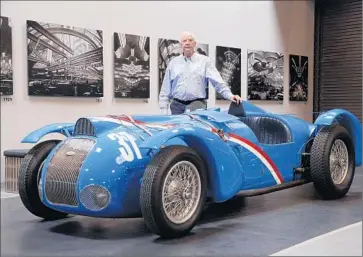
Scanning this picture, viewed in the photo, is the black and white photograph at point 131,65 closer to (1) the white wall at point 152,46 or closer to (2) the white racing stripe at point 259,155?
(1) the white wall at point 152,46

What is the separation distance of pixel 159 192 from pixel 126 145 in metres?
0.36

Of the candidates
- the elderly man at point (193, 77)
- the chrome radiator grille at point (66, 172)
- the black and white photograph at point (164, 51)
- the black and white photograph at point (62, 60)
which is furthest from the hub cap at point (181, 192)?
the black and white photograph at point (164, 51)

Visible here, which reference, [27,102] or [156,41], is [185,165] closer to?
[27,102]

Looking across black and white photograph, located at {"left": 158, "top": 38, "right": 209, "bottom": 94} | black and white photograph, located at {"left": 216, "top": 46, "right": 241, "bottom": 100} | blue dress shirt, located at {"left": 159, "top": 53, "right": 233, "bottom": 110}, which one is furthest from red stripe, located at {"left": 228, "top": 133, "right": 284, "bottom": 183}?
black and white photograph, located at {"left": 216, "top": 46, "right": 241, "bottom": 100}

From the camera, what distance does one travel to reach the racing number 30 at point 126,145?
2.73m

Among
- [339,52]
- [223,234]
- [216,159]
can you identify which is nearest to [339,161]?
[339,52]

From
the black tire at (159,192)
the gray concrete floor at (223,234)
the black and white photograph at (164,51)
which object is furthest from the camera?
the black and white photograph at (164,51)

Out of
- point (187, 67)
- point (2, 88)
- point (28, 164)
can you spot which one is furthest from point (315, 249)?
point (2, 88)

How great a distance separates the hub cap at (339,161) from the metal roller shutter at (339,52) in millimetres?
520

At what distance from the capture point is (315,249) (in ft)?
6.30

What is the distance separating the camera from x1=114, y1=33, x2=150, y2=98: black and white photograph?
5688mm

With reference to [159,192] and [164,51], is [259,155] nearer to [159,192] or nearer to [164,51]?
[159,192]

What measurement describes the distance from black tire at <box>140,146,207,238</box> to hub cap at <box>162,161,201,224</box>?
0.04 m

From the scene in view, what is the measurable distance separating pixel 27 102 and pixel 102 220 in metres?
2.12
